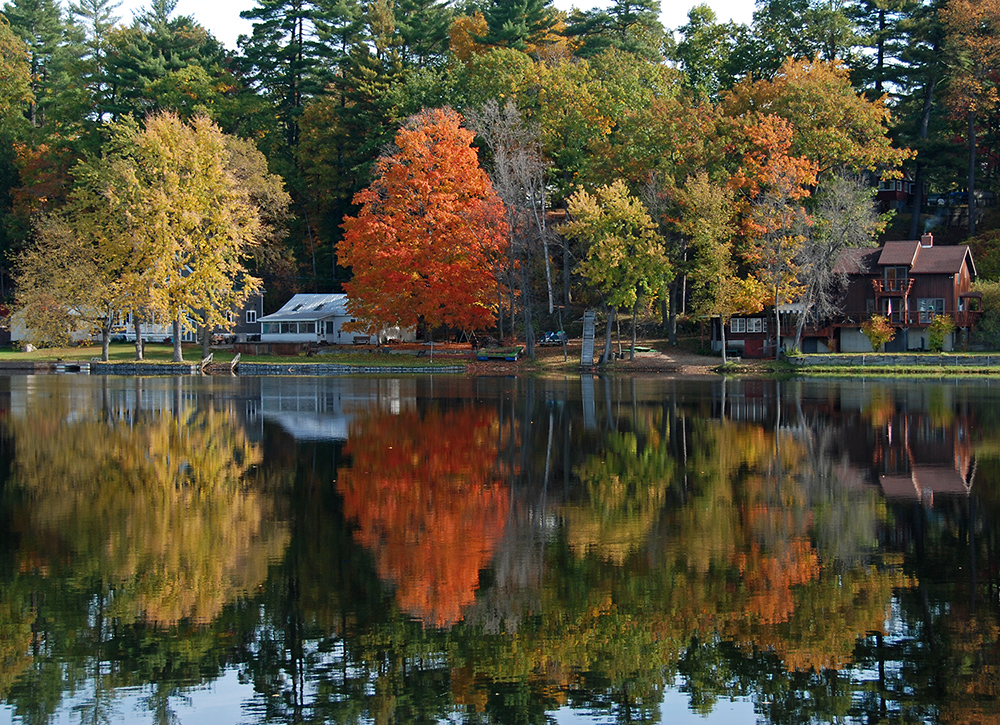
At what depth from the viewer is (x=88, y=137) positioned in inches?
3189

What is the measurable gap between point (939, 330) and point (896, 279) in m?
5.31

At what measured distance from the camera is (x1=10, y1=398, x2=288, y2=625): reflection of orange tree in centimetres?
1273

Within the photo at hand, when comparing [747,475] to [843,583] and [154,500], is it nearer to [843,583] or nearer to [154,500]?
[843,583]

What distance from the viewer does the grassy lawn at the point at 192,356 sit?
221 ft


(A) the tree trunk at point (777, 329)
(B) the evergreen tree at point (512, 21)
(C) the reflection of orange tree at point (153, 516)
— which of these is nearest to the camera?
(C) the reflection of orange tree at point (153, 516)

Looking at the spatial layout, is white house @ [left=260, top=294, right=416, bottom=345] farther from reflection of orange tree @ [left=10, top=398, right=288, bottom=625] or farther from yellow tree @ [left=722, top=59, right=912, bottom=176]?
reflection of orange tree @ [left=10, top=398, right=288, bottom=625]

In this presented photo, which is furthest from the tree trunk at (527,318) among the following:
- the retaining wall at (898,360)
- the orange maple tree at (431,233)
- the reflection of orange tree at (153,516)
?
the reflection of orange tree at (153,516)

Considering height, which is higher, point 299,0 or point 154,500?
point 299,0

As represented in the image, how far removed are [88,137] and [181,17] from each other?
1809 centimetres

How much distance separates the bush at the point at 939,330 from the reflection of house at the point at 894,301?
1448 mm

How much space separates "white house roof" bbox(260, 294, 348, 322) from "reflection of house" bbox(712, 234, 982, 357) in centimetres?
3102

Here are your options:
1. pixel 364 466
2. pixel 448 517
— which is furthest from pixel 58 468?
pixel 448 517

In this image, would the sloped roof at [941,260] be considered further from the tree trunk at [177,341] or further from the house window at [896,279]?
the tree trunk at [177,341]

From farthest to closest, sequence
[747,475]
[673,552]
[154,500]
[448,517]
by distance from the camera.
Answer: [747,475]
[154,500]
[448,517]
[673,552]
